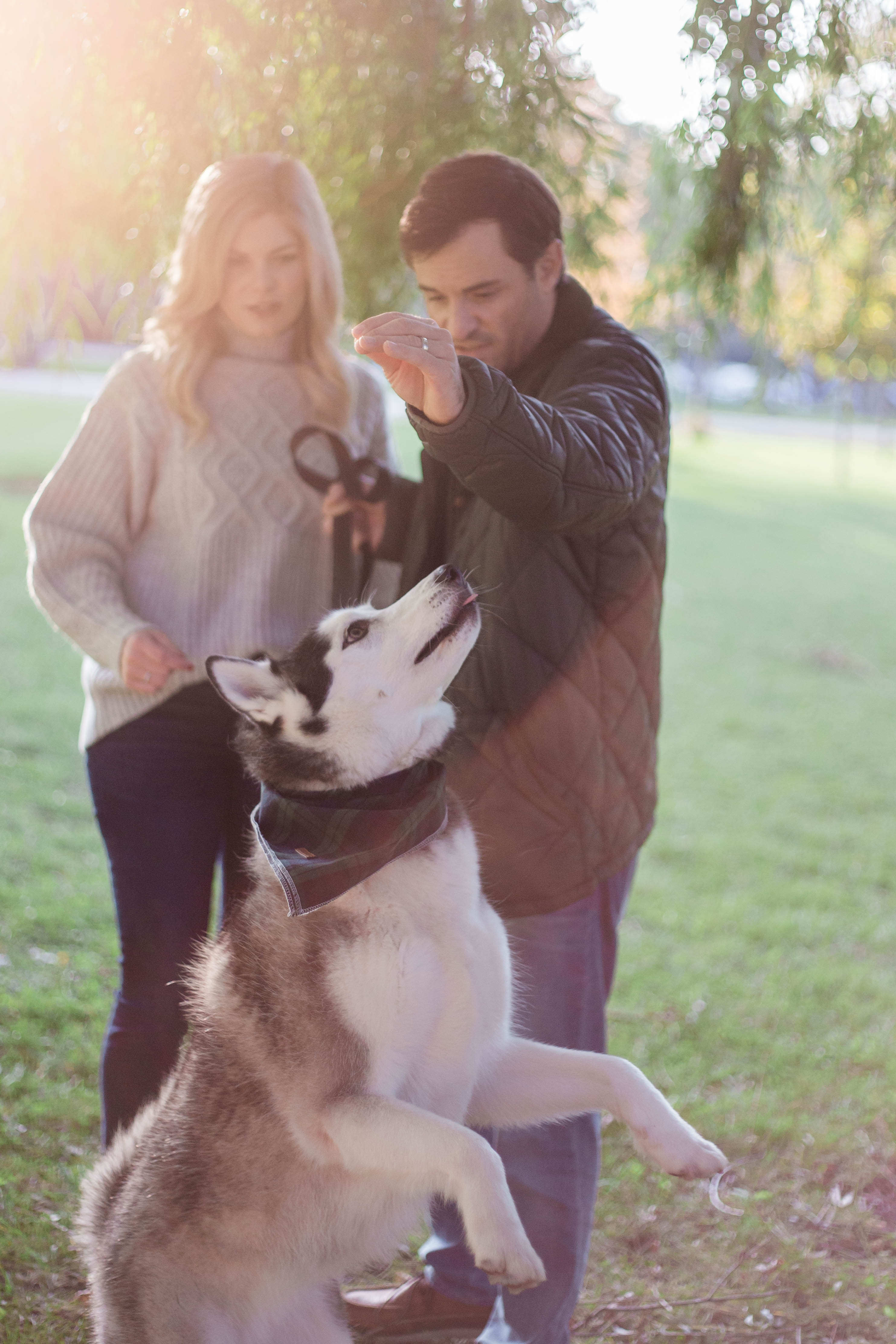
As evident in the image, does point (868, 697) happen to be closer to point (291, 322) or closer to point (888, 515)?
point (291, 322)

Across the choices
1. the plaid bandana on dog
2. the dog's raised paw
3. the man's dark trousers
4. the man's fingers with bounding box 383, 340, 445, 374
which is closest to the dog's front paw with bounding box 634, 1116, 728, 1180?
the dog's raised paw

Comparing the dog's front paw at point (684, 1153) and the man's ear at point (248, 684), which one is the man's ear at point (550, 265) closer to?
the man's ear at point (248, 684)

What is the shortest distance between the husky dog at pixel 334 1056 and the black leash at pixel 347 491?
27.7 inches

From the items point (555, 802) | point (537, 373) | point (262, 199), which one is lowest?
point (555, 802)

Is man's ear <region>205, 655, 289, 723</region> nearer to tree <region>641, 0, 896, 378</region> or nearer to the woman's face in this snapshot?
the woman's face

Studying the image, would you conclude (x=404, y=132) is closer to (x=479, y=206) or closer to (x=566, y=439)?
(x=479, y=206)

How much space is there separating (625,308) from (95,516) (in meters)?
3.94

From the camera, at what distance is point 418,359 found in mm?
1757

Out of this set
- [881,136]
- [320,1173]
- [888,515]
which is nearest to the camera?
[320,1173]

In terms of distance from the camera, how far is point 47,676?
9.59 m

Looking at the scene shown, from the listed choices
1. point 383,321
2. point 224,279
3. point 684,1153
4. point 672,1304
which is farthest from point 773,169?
point 672,1304

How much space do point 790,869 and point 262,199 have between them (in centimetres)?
551

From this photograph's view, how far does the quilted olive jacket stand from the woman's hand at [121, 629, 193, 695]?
673 mm

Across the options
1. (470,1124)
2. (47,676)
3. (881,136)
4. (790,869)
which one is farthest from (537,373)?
(47,676)
